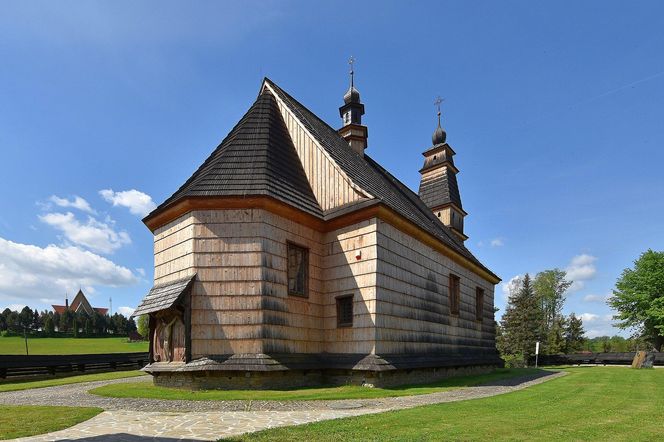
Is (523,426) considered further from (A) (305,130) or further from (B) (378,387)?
(A) (305,130)

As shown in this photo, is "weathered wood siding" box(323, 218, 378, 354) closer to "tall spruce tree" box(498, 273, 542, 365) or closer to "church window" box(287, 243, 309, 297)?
"church window" box(287, 243, 309, 297)

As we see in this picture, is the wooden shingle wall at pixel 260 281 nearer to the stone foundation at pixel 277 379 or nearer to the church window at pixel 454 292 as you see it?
the stone foundation at pixel 277 379

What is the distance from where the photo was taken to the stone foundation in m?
11.3

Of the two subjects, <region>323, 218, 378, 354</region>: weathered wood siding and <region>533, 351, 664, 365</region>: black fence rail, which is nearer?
<region>323, 218, 378, 354</region>: weathered wood siding

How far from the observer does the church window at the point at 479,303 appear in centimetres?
2253

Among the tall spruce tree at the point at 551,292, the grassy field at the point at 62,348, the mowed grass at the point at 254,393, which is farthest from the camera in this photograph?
the tall spruce tree at the point at 551,292

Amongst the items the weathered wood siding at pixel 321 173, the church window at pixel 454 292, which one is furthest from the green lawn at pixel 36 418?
the church window at pixel 454 292

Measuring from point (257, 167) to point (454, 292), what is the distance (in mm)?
10774

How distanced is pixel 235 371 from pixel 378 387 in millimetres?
3936

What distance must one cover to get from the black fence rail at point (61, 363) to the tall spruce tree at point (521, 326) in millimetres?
37524

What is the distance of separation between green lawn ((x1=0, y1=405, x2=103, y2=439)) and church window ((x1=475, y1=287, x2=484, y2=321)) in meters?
18.5

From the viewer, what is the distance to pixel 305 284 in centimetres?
1324

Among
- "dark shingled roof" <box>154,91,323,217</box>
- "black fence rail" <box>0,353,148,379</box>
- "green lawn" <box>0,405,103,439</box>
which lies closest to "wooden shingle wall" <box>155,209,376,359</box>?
"dark shingled roof" <box>154,91,323,217</box>

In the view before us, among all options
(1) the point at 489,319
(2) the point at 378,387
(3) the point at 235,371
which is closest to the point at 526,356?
(1) the point at 489,319
